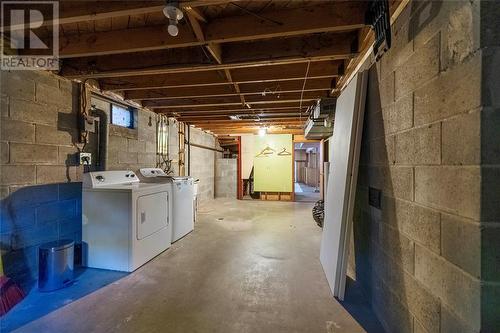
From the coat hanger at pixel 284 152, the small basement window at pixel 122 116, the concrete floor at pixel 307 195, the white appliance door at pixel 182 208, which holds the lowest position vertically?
the concrete floor at pixel 307 195

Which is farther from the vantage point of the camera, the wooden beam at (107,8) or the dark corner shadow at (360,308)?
the dark corner shadow at (360,308)

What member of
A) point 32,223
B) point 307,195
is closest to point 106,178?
point 32,223

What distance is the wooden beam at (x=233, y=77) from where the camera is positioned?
8.80 feet

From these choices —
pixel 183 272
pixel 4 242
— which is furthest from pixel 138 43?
pixel 183 272

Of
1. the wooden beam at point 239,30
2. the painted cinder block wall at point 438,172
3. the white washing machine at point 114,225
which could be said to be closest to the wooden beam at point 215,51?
the wooden beam at point 239,30

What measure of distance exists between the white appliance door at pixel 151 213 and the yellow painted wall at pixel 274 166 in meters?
4.32

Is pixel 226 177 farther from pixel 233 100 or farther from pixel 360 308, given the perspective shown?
pixel 360 308

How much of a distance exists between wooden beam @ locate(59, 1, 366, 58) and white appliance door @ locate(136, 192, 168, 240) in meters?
1.58

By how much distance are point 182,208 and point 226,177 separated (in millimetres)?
4229

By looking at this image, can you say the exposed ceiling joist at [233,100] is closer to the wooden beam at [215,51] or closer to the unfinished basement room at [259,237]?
the unfinished basement room at [259,237]

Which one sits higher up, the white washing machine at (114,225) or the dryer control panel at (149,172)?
the dryer control panel at (149,172)

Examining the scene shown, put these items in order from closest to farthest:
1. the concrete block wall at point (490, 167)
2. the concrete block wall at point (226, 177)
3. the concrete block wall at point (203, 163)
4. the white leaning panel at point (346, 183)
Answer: the concrete block wall at point (490, 167) → the white leaning panel at point (346, 183) → the concrete block wall at point (203, 163) → the concrete block wall at point (226, 177)

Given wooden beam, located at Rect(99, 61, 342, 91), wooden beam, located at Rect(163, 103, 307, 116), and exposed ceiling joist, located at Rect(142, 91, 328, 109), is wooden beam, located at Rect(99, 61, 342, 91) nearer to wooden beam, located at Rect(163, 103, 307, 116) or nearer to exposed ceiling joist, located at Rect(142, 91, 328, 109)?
exposed ceiling joist, located at Rect(142, 91, 328, 109)

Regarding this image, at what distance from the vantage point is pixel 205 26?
1.90m
